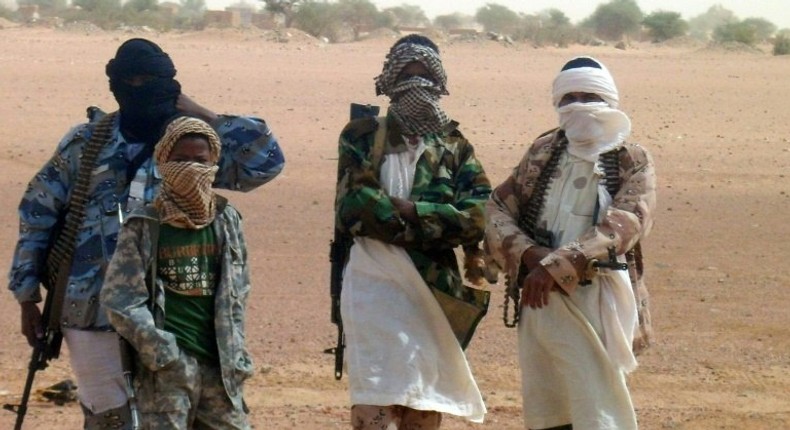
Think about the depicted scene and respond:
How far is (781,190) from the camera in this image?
14914mm

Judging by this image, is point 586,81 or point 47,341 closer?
point 47,341

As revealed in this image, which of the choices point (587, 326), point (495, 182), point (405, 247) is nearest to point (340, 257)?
point (405, 247)

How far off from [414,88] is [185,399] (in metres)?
1.46

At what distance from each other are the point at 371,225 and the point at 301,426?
6.01 ft

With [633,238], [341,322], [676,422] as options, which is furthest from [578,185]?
[676,422]

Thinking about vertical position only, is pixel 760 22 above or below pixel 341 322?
below

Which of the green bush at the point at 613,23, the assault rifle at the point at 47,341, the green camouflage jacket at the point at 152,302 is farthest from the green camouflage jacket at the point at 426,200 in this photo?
the green bush at the point at 613,23

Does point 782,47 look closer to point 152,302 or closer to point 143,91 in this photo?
point 143,91

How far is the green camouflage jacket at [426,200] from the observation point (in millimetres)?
5070

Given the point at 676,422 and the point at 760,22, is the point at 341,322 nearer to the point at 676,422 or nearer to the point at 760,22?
the point at 676,422

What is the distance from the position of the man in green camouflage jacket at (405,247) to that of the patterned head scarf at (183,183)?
0.81 metres

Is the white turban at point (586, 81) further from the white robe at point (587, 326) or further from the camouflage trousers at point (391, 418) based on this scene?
the camouflage trousers at point (391, 418)

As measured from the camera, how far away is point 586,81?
496 cm

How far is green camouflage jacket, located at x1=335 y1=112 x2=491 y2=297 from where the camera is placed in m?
5.07
